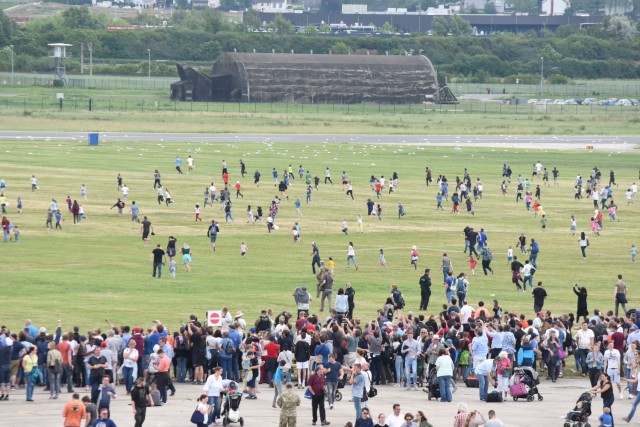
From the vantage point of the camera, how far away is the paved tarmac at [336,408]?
2508 centimetres

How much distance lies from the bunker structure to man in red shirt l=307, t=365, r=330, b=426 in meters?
128

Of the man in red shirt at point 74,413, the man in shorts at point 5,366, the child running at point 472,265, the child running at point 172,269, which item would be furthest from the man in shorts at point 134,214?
the man in red shirt at point 74,413

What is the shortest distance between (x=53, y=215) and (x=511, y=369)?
3380cm

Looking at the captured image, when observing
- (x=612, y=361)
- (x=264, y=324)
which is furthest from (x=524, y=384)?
(x=264, y=324)

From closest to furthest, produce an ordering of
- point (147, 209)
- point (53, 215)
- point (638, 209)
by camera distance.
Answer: point (53, 215) → point (147, 209) → point (638, 209)

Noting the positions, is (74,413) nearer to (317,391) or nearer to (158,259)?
(317,391)

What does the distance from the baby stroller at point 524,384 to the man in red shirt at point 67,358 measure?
32.2 ft

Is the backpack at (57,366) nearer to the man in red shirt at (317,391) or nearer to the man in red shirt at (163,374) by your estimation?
the man in red shirt at (163,374)

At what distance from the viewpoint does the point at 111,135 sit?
109 m

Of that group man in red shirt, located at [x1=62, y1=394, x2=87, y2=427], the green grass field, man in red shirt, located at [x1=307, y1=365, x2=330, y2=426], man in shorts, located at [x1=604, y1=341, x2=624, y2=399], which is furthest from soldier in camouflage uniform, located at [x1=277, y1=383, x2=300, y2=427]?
the green grass field

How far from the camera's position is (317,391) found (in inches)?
985

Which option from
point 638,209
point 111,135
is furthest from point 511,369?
point 111,135

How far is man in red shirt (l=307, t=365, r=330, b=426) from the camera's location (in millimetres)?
25016

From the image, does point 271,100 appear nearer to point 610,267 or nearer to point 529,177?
point 529,177
